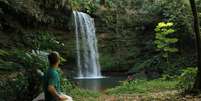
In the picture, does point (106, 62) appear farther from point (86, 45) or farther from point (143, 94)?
point (143, 94)

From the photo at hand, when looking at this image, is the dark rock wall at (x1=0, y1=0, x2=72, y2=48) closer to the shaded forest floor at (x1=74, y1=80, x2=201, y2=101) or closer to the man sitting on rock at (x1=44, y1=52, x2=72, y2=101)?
Answer: the shaded forest floor at (x1=74, y1=80, x2=201, y2=101)

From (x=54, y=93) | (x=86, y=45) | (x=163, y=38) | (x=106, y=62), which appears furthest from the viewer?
(x=86, y=45)

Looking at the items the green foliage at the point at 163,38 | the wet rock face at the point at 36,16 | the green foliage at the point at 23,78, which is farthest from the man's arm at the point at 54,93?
the green foliage at the point at 163,38

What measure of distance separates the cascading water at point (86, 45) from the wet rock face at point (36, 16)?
3.27 ft

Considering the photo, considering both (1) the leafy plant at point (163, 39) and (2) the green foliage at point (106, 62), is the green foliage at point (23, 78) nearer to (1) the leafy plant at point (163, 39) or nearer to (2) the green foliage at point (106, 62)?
(1) the leafy plant at point (163, 39)

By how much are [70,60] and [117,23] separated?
410cm

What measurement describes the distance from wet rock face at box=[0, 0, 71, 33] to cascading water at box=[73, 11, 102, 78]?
3.27ft

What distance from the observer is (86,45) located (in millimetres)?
25953

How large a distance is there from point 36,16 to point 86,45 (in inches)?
259

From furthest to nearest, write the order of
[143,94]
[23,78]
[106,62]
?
→ [106,62] → [143,94] → [23,78]

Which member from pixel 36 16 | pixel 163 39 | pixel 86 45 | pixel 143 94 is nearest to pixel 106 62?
pixel 86 45

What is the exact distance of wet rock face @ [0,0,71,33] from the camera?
1661 cm

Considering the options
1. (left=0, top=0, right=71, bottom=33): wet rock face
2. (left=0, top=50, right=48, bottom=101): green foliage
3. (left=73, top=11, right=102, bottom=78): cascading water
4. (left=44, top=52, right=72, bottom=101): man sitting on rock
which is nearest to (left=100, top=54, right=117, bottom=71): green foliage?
(left=73, top=11, right=102, bottom=78): cascading water

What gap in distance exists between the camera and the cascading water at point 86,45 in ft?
82.8
